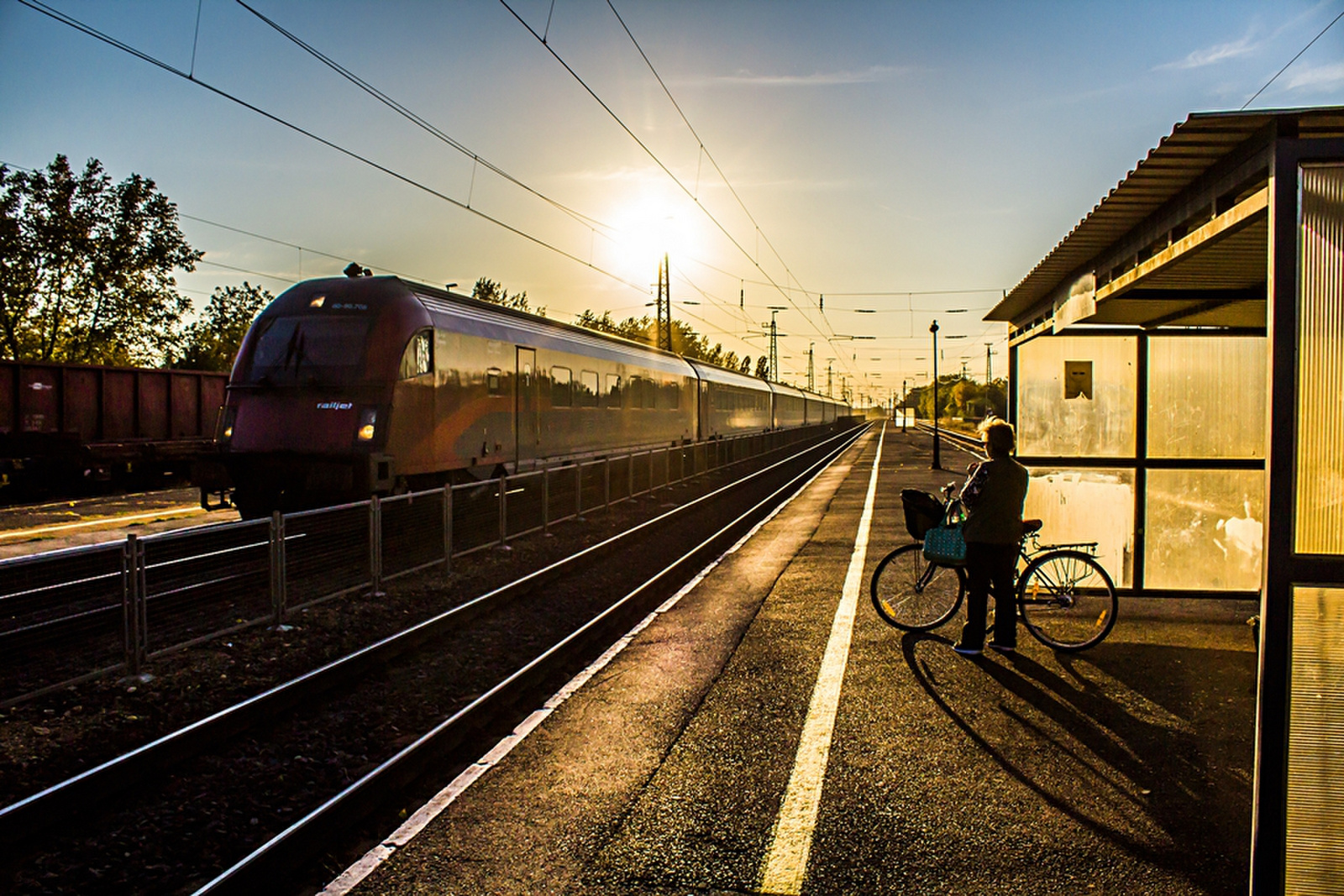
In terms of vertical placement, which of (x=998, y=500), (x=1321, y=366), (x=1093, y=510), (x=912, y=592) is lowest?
(x=912, y=592)

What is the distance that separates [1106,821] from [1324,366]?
2172 millimetres

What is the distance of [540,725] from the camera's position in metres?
5.58

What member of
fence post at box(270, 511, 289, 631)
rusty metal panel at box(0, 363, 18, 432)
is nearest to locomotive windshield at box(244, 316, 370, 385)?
fence post at box(270, 511, 289, 631)

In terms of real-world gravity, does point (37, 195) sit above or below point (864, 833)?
above

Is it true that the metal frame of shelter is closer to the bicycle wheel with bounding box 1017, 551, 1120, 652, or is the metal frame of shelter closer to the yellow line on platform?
the bicycle wheel with bounding box 1017, 551, 1120, 652

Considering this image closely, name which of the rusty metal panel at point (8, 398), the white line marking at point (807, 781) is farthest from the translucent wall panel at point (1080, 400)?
the rusty metal panel at point (8, 398)

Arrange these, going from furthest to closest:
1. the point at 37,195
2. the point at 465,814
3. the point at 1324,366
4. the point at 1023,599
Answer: the point at 37,195 → the point at 1023,599 → the point at 465,814 → the point at 1324,366

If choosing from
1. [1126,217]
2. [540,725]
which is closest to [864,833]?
[540,725]

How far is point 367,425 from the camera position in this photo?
12.0 meters

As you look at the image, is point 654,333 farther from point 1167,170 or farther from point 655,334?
point 1167,170

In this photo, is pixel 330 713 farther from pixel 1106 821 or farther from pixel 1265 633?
pixel 1265 633

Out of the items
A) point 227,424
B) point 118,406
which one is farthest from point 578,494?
point 118,406

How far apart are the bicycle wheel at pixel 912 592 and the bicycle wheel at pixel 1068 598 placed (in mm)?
615

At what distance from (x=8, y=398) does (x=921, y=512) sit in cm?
1952
